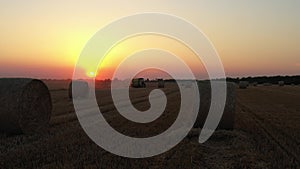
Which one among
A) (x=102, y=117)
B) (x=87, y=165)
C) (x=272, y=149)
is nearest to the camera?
(x=87, y=165)

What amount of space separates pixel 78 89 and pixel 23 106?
54.3ft

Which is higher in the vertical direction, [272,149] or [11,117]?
[11,117]

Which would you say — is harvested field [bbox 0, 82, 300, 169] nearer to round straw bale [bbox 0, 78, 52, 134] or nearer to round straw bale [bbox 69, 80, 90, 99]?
round straw bale [bbox 0, 78, 52, 134]

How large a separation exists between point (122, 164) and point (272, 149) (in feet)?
11.5

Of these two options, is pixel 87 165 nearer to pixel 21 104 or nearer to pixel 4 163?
pixel 4 163

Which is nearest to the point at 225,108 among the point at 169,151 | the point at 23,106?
the point at 169,151

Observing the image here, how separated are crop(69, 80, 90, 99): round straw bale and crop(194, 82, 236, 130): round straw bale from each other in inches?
631

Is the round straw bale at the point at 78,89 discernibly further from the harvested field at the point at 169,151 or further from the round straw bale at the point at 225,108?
the round straw bale at the point at 225,108

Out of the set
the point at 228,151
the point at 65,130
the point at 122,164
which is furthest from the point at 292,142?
the point at 65,130

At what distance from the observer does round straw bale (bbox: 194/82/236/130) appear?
36.0ft

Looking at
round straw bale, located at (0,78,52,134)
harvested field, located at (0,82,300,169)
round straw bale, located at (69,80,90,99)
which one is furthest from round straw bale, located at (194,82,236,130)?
round straw bale, located at (69,80,90,99)

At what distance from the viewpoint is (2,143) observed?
8.66 m

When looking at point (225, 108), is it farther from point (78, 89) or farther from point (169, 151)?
point (78, 89)

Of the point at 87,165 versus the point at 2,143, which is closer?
the point at 87,165
